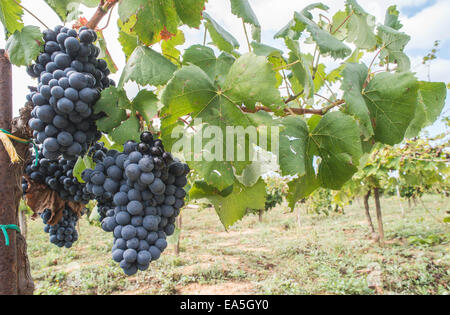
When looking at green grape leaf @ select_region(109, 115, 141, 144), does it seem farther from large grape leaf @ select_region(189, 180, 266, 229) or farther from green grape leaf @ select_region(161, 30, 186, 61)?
green grape leaf @ select_region(161, 30, 186, 61)

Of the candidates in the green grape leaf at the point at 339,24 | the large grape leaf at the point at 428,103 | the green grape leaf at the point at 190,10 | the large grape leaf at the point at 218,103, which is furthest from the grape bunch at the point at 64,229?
the large grape leaf at the point at 428,103

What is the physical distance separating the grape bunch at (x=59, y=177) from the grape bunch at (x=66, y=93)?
396 mm

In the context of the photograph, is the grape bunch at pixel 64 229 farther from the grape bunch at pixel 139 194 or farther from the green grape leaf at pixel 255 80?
the green grape leaf at pixel 255 80

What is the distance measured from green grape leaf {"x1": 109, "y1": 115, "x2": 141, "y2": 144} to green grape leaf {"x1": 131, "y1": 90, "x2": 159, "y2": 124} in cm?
5

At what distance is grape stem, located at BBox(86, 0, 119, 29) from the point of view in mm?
1099

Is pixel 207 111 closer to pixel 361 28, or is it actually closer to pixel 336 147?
pixel 336 147

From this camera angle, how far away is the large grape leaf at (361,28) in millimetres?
1161

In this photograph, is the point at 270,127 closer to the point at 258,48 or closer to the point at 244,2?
the point at 258,48

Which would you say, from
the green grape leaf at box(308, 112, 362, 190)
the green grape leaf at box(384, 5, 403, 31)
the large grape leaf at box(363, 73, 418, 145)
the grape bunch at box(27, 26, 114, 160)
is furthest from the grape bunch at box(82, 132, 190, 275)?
the green grape leaf at box(384, 5, 403, 31)

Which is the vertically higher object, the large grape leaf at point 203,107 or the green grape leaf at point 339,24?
the green grape leaf at point 339,24

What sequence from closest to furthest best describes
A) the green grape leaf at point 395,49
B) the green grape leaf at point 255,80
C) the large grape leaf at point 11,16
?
1. the green grape leaf at point 255,80
2. the large grape leaf at point 11,16
3. the green grape leaf at point 395,49

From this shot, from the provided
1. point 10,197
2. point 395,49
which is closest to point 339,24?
point 395,49

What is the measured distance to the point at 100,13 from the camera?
1115mm

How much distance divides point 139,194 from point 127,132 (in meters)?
0.20
